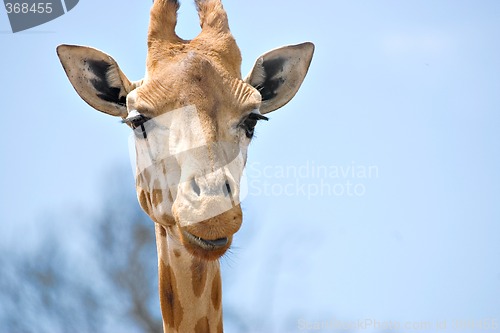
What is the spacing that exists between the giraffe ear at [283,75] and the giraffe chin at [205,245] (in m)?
1.87

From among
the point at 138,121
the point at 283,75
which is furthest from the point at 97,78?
the point at 283,75

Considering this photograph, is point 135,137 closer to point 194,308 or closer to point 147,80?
point 147,80

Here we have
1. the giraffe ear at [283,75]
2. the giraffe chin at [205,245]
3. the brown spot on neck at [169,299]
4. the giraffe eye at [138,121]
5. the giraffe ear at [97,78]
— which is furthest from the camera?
the giraffe ear at [283,75]

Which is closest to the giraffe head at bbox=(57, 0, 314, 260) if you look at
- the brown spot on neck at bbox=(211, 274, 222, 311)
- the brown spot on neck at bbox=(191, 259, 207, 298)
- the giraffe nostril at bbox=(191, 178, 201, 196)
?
the giraffe nostril at bbox=(191, 178, 201, 196)

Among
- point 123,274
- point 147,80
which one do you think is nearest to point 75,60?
point 147,80

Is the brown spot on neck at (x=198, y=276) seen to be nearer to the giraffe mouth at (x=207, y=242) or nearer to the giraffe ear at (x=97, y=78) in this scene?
the giraffe mouth at (x=207, y=242)

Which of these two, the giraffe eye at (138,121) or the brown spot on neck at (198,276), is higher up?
the giraffe eye at (138,121)

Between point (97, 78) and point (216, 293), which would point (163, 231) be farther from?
point (97, 78)

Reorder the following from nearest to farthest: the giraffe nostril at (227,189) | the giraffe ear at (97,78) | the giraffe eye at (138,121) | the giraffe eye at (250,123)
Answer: the giraffe nostril at (227,189) < the giraffe eye at (138,121) < the giraffe eye at (250,123) < the giraffe ear at (97,78)

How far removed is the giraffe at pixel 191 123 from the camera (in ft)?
20.9

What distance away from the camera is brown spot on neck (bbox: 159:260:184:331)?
7.12 metres

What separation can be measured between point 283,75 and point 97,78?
1594 mm

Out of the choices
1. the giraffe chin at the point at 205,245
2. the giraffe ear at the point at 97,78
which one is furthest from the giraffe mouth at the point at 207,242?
the giraffe ear at the point at 97,78

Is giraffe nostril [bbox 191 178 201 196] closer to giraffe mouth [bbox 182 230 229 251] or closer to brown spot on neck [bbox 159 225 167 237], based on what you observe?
giraffe mouth [bbox 182 230 229 251]
